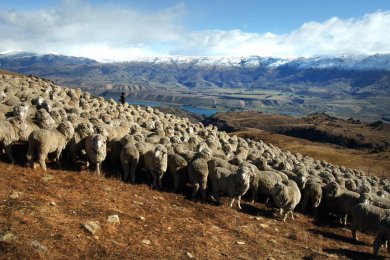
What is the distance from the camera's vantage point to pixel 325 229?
53.3ft

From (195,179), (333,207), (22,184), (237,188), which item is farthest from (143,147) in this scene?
(333,207)

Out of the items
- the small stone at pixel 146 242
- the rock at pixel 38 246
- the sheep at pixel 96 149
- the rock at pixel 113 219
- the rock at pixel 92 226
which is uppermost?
the sheep at pixel 96 149

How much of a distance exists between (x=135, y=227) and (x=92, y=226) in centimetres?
138

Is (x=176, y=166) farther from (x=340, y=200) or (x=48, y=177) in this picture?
(x=340, y=200)

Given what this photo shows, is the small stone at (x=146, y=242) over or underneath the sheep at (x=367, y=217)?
over

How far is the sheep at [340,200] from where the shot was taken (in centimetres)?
1741

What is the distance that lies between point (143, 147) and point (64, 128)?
3349mm

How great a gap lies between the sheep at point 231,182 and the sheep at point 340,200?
4362 millimetres

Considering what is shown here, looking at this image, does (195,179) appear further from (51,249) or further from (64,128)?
(51,249)

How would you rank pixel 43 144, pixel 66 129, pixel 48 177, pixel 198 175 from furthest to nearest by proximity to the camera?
pixel 198 175 → pixel 66 129 → pixel 43 144 → pixel 48 177

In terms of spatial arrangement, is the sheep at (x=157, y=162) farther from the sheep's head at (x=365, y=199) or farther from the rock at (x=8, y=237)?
the sheep's head at (x=365, y=199)

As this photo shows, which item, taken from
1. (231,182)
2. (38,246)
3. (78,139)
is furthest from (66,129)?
(38,246)

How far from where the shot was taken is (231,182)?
15938 mm

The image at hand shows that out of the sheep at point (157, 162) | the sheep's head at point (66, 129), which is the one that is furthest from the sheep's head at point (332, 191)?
the sheep's head at point (66, 129)
